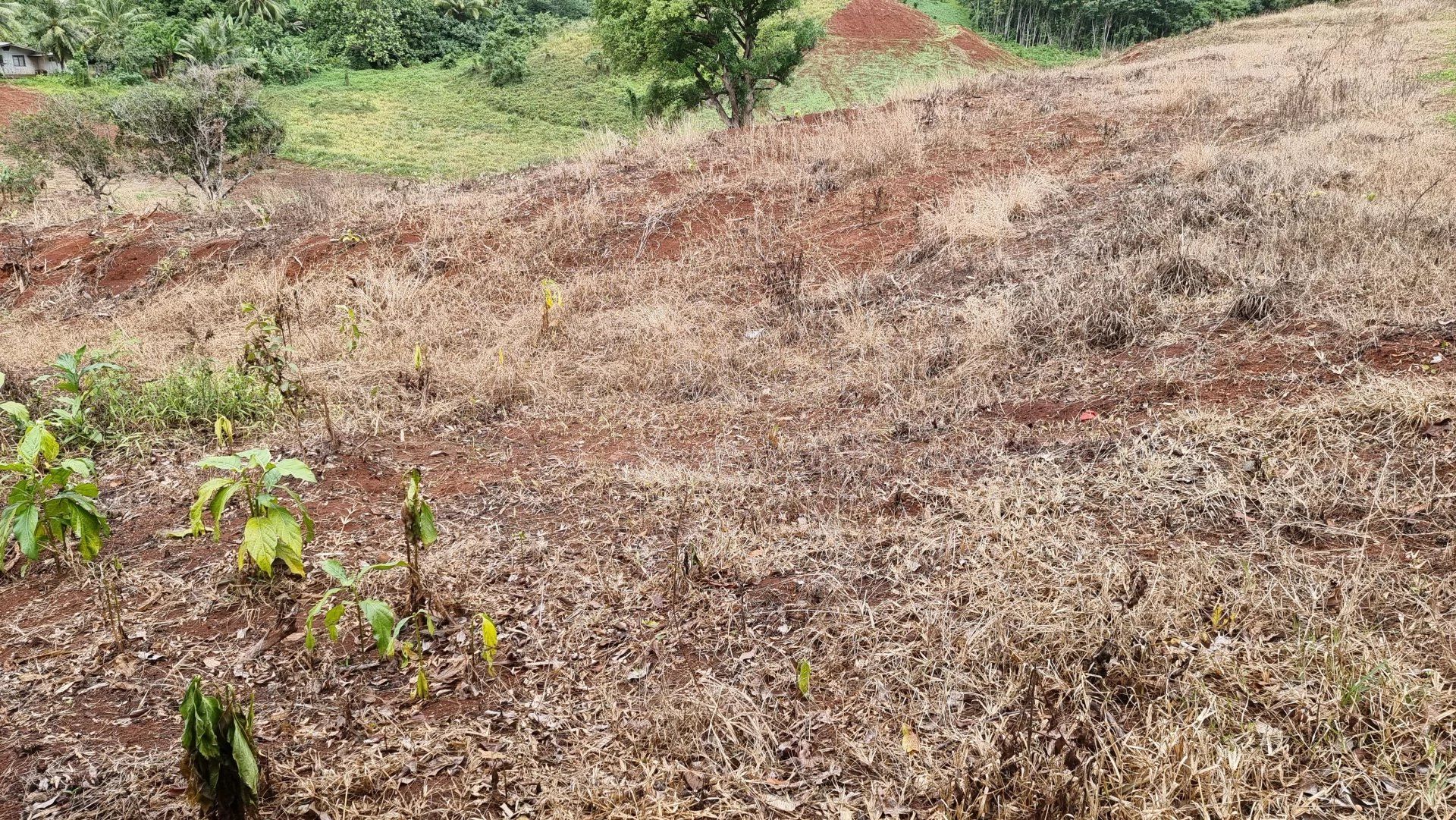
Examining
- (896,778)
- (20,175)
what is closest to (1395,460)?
(896,778)

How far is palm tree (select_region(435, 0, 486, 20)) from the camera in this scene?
48.0 m

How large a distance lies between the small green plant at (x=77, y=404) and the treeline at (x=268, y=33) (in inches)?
1408

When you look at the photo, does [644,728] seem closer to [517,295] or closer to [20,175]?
[517,295]

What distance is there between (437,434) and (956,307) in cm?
330

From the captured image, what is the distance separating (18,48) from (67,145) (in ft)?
116

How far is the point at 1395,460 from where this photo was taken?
2.80 meters

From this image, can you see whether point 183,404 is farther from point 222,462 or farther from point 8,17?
point 8,17

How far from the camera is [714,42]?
1750cm

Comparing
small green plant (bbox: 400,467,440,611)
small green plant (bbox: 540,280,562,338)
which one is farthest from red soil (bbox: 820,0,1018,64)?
small green plant (bbox: 400,467,440,611)

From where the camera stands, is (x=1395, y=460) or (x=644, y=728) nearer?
(x=644, y=728)

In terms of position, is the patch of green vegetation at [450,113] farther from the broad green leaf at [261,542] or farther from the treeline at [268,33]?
the broad green leaf at [261,542]

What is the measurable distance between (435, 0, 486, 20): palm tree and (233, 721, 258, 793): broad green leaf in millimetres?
55124

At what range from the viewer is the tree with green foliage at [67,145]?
16.5 meters

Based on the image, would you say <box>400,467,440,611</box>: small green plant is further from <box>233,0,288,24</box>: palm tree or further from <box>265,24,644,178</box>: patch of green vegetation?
<box>233,0,288,24</box>: palm tree
